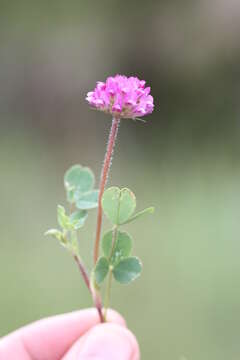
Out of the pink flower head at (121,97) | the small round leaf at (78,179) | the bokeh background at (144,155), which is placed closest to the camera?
the pink flower head at (121,97)

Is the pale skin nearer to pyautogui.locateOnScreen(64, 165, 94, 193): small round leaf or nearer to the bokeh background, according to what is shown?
pyautogui.locateOnScreen(64, 165, 94, 193): small round leaf

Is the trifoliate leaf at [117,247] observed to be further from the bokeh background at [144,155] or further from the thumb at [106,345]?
the bokeh background at [144,155]

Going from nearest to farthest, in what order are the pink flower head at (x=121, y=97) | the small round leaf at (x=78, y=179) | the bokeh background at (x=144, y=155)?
the pink flower head at (x=121, y=97) → the small round leaf at (x=78, y=179) → the bokeh background at (x=144, y=155)

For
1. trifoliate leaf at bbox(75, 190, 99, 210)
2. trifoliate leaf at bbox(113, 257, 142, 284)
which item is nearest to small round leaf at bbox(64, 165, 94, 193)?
trifoliate leaf at bbox(75, 190, 99, 210)

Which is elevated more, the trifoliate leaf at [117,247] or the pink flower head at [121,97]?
the pink flower head at [121,97]

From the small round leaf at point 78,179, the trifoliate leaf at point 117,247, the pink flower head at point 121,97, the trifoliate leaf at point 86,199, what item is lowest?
the trifoliate leaf at point 117,247

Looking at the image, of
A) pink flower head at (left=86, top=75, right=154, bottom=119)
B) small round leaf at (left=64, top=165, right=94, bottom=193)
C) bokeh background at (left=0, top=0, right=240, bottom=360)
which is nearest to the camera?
pink flower head at (left=86, top=75, right=154, bottom=119)

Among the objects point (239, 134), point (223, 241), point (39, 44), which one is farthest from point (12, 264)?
point (39, 44)

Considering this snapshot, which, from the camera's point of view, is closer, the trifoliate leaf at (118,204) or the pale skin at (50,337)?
the trifoliate leaf at (118,204)

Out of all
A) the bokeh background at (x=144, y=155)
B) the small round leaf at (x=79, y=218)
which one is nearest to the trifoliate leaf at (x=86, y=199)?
the small round leaf at (x=79, y=218)
